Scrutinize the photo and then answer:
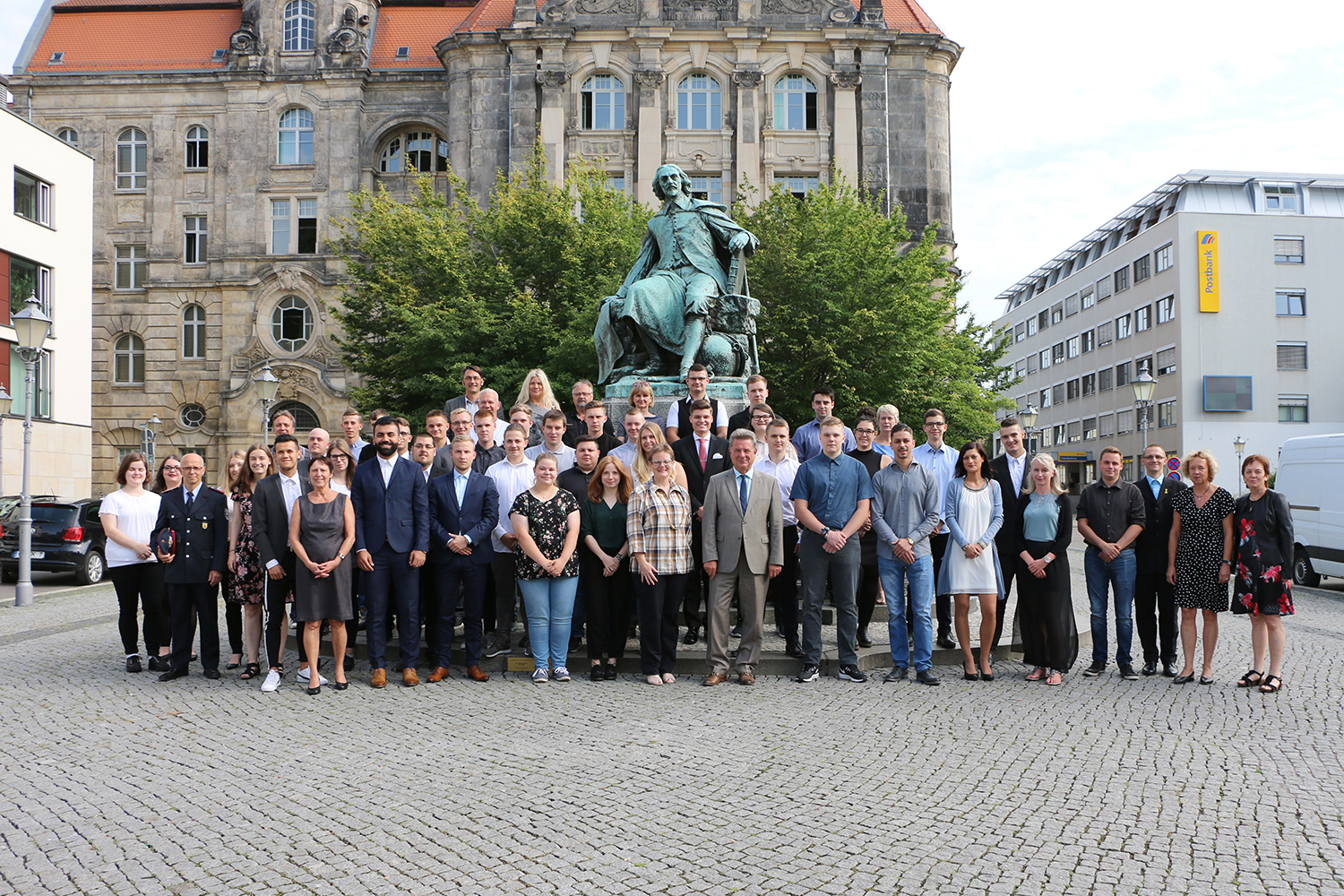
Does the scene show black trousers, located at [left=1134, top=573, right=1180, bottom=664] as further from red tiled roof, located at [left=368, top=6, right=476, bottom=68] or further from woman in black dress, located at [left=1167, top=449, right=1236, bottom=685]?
red tiled roof, located at [left=368, top=6, right=476, bottom=68]

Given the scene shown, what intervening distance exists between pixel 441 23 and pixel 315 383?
53.2 ft

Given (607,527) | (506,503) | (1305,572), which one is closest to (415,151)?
(1305,572)

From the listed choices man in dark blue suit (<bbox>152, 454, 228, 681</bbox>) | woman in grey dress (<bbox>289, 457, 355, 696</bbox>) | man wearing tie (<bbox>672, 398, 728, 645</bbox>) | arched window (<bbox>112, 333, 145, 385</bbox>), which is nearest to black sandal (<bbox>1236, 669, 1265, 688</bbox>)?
man wearing tie (<bbox>672, 398, 728, 645</bbox>)

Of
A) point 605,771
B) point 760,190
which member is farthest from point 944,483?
point 760,190

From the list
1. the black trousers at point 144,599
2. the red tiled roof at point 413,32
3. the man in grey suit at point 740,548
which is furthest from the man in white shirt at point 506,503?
the red tiled roof at point 413,32

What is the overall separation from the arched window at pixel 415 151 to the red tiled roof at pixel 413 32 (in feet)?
9.06

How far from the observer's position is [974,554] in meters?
8.39

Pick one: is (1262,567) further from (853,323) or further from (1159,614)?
(853,323)

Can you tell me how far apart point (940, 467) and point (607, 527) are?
3043 millimetres

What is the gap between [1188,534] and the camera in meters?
8.62

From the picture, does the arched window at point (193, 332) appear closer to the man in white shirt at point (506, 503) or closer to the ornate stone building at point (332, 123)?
the ornate stone building at point (332, 123)

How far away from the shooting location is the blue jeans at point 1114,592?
877 centimetres

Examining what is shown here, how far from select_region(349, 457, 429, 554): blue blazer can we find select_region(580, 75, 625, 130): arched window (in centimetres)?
3419

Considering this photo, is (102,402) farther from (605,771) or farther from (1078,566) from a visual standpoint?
(605,771)
